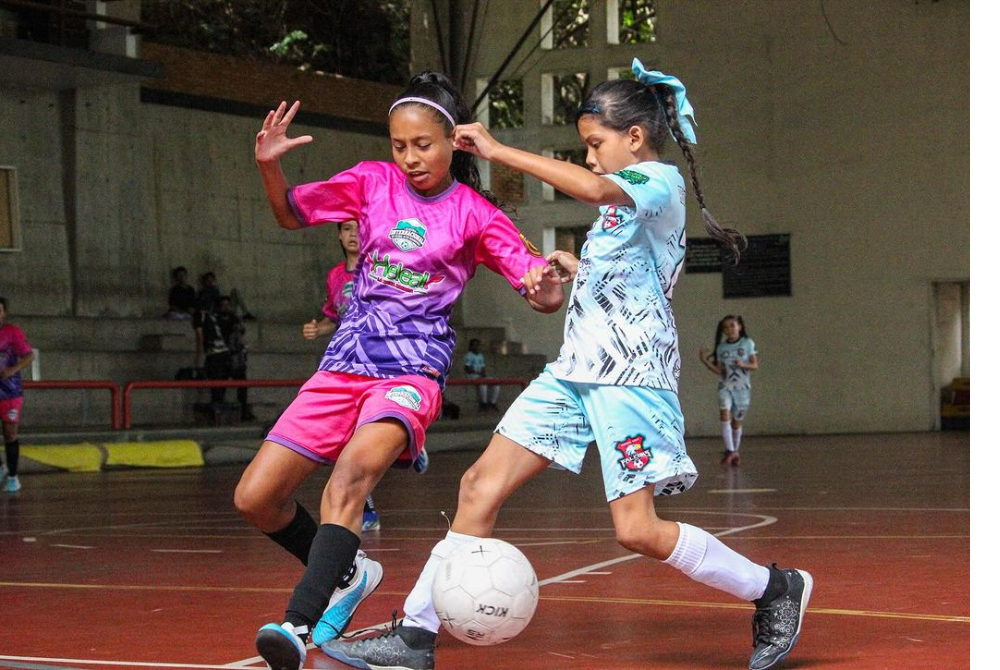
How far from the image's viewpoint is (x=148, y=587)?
5.51 meters

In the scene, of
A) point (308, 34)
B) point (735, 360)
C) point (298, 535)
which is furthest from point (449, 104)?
point (308, 34)

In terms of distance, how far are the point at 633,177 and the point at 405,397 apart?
934mm

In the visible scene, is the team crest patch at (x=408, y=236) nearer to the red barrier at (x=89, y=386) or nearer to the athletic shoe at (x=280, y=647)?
the athletic shoe at (x=280, y=647)

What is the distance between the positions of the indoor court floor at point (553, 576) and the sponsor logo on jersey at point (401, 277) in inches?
42.8

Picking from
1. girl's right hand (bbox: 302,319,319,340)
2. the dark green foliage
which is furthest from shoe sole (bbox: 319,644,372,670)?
the dark green foliage

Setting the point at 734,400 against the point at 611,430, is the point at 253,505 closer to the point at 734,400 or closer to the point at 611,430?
the point at 611,430

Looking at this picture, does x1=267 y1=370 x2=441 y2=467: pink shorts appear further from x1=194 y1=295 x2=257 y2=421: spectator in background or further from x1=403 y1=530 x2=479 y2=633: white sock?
x1=194 y1=295 x2=257 y2=421: spectator in background

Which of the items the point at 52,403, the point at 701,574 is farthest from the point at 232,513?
the point at 52,403

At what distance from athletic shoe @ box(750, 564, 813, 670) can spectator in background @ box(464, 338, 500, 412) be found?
19.1 meters

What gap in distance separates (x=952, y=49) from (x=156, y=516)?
61.3 ft

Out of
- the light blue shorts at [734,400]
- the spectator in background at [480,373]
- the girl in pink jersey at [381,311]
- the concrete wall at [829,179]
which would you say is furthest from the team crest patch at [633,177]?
the concrete wall at [829,179]

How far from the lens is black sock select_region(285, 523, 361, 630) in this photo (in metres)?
3.60

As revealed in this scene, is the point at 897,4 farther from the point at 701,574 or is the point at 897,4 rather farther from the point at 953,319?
the point at 701,574

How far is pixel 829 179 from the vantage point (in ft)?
80.9
